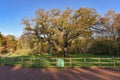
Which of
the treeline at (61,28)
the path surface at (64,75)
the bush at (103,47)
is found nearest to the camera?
the path surface at (64,75)

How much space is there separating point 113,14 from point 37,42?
17.8m

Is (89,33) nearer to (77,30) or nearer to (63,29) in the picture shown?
(77,30)

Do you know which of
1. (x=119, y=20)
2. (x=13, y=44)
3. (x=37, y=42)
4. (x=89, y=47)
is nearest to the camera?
(x=37, y=42)

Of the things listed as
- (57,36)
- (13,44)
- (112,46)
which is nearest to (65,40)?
(57,36)

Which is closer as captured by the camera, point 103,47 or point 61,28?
point 61,28

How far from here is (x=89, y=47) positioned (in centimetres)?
4250

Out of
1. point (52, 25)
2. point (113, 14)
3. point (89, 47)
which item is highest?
point (113, 14)

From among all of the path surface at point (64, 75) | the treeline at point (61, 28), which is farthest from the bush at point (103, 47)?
the path surface at point (64, 75)

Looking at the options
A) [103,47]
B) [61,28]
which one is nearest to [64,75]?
[61,28]

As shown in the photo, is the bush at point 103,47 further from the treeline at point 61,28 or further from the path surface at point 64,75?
the path surface at point 64,75

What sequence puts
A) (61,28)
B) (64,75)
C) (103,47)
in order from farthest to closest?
(103,47) < (61,28) < (64,75)

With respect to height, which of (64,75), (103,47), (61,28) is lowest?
(64,75)

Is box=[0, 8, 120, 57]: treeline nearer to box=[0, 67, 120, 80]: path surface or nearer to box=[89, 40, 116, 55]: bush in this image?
box=[89, 40, 116, 55]: bush

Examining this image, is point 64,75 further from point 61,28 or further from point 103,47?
point 103,47
